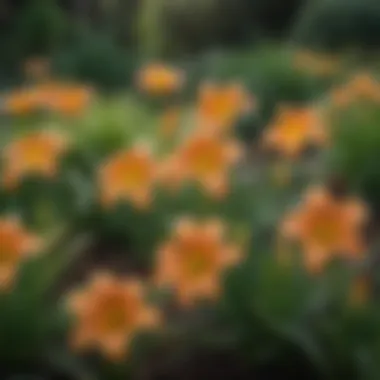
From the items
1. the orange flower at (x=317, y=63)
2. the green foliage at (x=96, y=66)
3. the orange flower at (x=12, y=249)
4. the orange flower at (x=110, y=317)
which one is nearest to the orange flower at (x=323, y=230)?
the orange flower at (x=110, y=317)

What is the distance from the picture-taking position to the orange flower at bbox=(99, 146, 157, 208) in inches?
51.0

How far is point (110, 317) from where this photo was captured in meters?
1.01

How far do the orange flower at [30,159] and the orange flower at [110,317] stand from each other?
0.39 m

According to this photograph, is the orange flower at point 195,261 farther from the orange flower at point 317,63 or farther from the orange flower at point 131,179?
the orange flower at point 317,63

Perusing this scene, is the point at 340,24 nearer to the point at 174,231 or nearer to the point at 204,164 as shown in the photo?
the point at 204,164

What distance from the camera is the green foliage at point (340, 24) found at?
254 centimetres

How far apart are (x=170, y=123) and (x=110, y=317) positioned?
0.80m

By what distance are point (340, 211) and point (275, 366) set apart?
0.63ft

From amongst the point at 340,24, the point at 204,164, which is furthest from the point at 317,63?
the point at 204,164

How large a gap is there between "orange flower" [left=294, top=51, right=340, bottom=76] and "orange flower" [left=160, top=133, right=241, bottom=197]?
0.96 metres

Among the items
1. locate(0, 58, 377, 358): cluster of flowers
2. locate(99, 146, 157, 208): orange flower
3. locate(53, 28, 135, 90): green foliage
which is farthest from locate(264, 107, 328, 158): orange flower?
locate(53, 28, 135, 90): green foliage

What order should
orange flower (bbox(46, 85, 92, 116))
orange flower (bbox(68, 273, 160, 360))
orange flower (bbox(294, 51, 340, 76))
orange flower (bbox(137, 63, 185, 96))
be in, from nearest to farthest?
orange flower (bbox(68, 273, 160, 360)) → orange flower (bbox(46, 85, 92, 116)) → orange flower (bbox(137, 63, 185, 96)) → orange flower (bbox(294, 51, 340, 76))

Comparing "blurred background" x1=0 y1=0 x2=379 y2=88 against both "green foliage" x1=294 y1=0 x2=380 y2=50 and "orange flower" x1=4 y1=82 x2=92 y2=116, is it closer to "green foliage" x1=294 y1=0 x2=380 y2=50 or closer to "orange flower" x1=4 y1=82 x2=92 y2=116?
"green foliage" x1=294 y1=0 x2=380 y2=50

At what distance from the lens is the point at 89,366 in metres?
1.02
